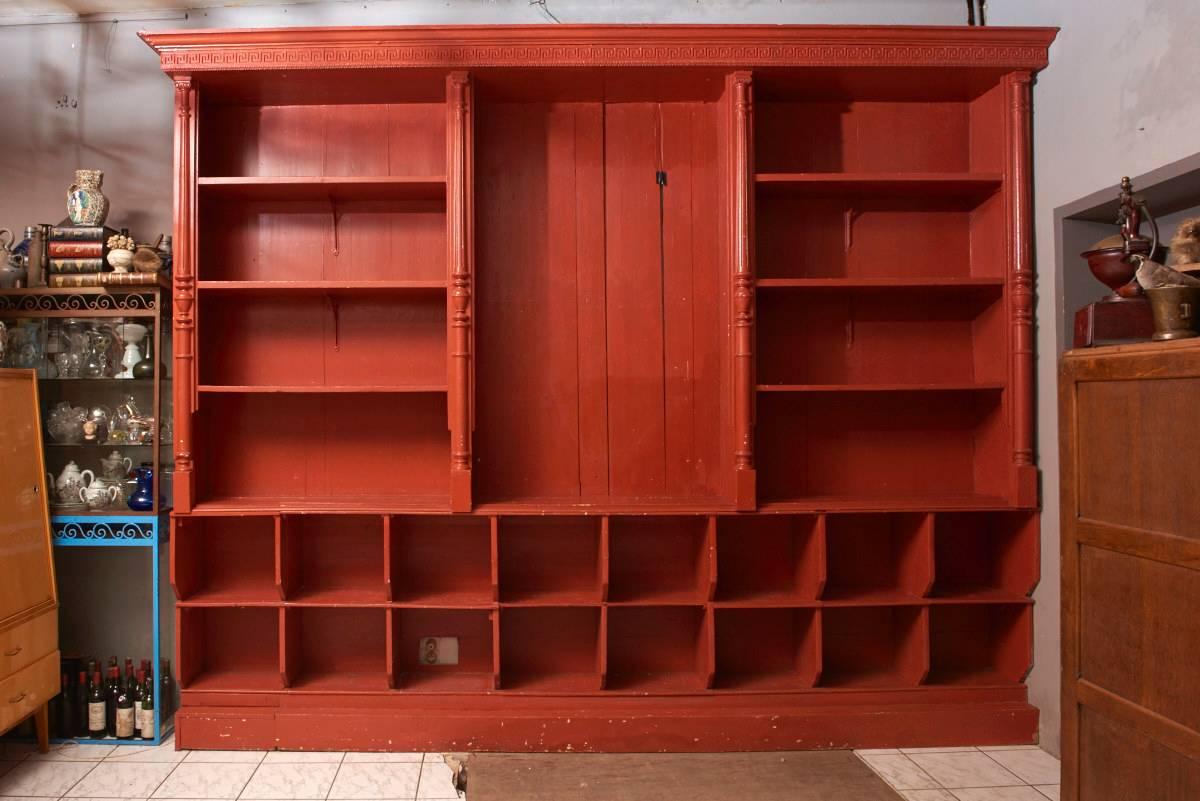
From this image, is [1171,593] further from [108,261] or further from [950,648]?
[108,261]

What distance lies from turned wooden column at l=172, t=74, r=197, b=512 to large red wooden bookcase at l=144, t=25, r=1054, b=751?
85 mm

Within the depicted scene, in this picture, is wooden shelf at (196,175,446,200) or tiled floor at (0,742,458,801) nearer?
tiled floor at (0,742,458,801)

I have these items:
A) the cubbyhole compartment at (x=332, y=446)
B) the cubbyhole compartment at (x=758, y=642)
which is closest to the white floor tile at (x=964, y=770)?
the cubbyhole compartment at (x=758, y=642)

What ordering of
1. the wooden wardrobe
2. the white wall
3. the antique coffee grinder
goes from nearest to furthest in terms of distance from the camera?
the antique coffee grinder
the white wall
the wooden wardrobe

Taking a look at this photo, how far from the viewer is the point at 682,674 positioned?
2.74 meters

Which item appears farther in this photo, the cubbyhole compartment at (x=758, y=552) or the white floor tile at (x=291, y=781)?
the cubbyhole compartment at (x=758, y=552)

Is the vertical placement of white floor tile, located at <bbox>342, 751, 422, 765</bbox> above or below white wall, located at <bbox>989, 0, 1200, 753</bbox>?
below

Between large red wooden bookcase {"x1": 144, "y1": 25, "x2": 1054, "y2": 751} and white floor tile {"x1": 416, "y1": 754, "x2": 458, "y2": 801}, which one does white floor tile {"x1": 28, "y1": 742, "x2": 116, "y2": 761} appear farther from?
white floor tile {"x1": 416, "y1": 754, "x2": 458, "y2": 801}

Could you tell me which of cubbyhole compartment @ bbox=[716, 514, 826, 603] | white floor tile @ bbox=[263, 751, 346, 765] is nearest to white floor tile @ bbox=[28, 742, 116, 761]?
white floor tile @ bbox=[263, 751, 346, 765]

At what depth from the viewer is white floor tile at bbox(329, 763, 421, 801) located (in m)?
2.31

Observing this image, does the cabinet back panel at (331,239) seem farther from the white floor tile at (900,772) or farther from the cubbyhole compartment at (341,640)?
the white floor tile at (900,772)

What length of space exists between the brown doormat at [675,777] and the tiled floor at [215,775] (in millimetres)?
213

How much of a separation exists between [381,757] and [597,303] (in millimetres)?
1916

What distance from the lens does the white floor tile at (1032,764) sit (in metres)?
2.38
